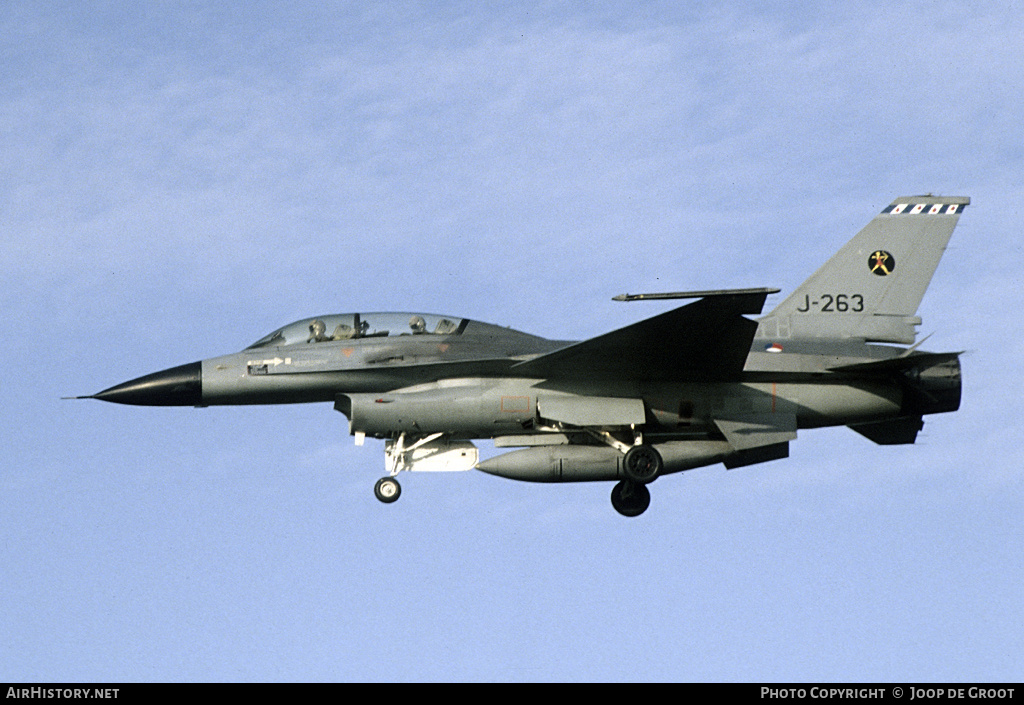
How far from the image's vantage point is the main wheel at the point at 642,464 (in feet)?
80.3

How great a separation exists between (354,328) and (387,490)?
263 centimetres

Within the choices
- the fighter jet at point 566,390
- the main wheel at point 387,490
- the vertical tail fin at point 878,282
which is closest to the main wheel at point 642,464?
the fighter jet at point 566,390

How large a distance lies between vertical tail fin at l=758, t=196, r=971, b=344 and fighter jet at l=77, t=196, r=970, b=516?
83 centimetres

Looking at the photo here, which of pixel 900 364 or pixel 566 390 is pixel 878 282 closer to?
pixel 900 364

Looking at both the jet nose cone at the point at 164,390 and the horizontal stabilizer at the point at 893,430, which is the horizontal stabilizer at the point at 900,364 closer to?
the horizontal stabilizer at the point at 893,430

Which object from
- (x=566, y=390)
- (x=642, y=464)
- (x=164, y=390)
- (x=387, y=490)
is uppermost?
(x=164, y=390)

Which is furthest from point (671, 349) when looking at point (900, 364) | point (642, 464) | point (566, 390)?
point (900, 364)

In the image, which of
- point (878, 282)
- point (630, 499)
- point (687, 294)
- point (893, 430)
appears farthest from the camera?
point (878, 282)

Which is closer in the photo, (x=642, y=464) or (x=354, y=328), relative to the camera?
(x=642, y=464)

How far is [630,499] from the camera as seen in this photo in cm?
2567

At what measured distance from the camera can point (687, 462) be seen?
2486 cm
